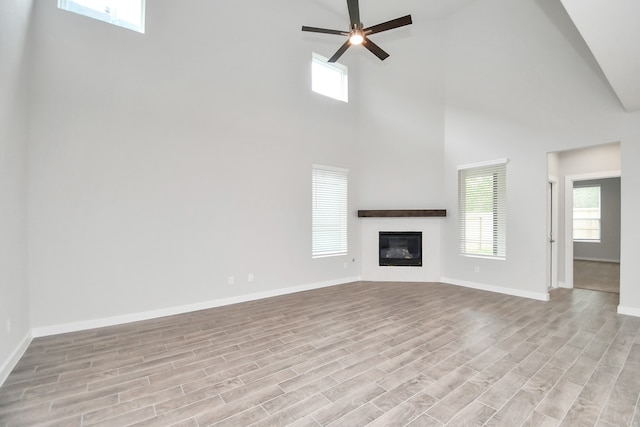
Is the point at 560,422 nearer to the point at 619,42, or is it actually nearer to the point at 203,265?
the point at 619,42

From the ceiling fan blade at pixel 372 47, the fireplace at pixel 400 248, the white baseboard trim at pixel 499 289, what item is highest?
the ceiling fan blade at pixel 372 47

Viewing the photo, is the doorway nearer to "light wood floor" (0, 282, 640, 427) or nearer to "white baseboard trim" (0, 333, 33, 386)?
"light wood floor" (0, 282, 640, 427)

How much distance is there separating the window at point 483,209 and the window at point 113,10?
5881 mm

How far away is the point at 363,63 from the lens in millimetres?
6523

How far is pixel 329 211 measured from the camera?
599cm

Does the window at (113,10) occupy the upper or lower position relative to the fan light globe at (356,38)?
upper

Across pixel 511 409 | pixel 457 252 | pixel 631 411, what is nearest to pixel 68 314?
pixel 511 409

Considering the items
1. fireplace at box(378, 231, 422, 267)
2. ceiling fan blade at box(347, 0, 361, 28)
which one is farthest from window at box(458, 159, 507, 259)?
ceiling fan blade at box(347, 0, 361, 28)

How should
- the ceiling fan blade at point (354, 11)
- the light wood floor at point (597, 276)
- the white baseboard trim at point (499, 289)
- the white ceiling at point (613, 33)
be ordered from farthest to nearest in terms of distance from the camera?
1. the light wood floor at point (597, 276)
2. the white baseboard trim at point (499, 289)
3. the ceiling fan blade at point (354, 11)
4. the white ceiling at point (613, 33)

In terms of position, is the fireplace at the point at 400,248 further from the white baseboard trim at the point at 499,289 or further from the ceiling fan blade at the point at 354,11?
the ceiling fan blade at the point at 354,11

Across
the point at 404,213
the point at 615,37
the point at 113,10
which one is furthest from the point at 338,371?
the point at 113,10

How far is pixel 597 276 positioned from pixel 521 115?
4700 millimetres

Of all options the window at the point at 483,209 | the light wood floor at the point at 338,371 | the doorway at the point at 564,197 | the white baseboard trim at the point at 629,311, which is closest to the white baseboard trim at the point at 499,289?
the window at the point at 483,209

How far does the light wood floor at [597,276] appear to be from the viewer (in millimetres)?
5729
